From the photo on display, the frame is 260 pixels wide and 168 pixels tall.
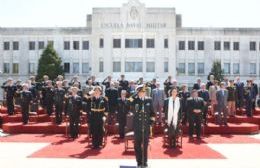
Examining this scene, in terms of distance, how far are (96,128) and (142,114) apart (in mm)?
3977

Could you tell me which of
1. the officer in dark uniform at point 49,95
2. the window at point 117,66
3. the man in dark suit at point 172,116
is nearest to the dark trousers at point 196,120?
the man in dark suit at point 172,116

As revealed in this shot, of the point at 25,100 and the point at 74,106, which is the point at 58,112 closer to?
the point at 25,100

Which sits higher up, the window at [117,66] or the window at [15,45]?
the window at [15,45]

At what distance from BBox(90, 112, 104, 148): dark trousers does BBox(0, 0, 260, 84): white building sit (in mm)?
44216

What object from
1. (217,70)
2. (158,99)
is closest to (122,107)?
(158,99)

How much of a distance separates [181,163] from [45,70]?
4557 centimetres

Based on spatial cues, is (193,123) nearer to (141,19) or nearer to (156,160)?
(156,160)

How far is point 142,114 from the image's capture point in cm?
1219

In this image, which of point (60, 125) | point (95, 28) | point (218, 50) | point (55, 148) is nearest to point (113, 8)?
point (95, 28)

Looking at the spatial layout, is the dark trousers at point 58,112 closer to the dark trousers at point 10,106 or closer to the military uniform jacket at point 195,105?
the dark trousers at point 10,106

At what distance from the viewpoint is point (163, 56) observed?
60.5 metres

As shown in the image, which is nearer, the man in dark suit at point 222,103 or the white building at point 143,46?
the man in dark suit at point 222,103

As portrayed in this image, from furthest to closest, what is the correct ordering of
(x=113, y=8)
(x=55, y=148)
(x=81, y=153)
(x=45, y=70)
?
(x=113, y=8), (x=45, y=70), (x=55, y=148), (x=81, y=153)

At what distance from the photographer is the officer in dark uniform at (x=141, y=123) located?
11859 mm
